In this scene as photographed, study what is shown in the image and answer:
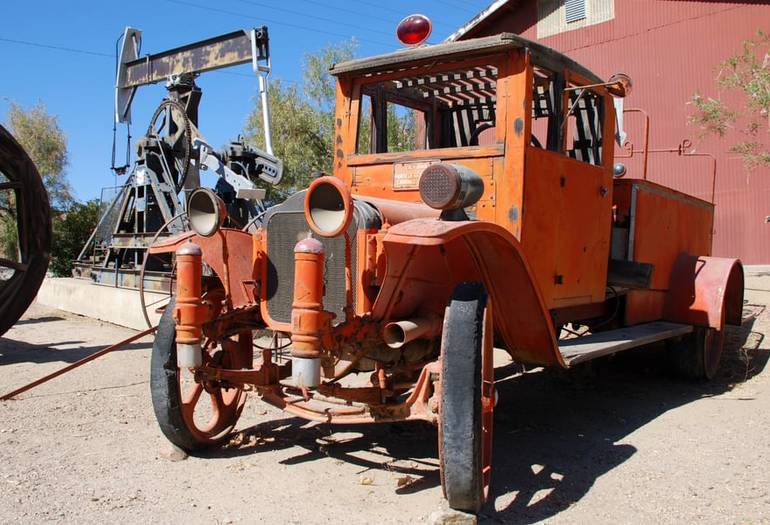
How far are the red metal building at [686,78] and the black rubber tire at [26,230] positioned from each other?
478 inches

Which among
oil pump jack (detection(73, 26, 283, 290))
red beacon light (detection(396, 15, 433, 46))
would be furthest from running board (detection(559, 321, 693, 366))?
oil pump jack (detection(73, 26, 283, 290))

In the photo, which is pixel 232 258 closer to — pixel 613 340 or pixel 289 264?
pixel 289 264

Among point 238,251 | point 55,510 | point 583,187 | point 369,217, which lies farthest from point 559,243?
point 55,510

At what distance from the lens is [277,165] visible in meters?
10.7

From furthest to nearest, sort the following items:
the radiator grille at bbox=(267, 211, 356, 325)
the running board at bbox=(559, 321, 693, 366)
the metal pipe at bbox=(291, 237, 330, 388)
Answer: the running board at bbox=(559, 321, 693, 366) < the radiator grille at bbox=(267, 211, 356, 325) < the metal pipe at bbox=(291, 237, 330, 388)

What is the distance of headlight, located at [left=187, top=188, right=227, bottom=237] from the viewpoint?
3.56 meters

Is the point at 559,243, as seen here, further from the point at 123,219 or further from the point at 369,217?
the point at 123,219

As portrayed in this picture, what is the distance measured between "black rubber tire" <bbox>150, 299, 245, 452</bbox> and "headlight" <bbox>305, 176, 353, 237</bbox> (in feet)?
4.19

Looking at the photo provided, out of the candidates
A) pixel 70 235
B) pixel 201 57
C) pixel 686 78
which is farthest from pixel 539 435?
pixel 70 235

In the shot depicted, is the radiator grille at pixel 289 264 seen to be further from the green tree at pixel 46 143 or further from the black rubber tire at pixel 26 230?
the green tree at pixel 46 143

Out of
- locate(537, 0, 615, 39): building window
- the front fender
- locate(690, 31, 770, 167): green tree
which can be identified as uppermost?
locate(537, 0, 615, 39): building window

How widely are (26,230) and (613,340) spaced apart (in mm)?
5278

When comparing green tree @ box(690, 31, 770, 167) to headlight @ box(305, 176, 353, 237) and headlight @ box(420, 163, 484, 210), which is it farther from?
headlight @ box(305, 176, 353, 237)

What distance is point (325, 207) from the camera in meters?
3.21
